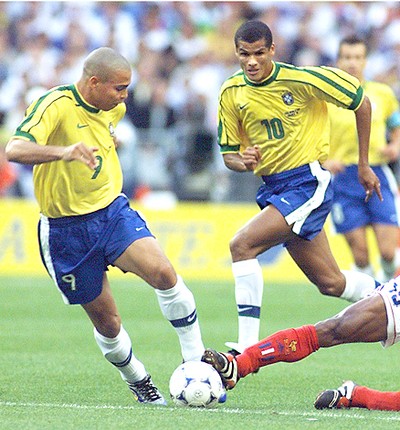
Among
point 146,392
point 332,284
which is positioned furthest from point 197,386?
point 332,284

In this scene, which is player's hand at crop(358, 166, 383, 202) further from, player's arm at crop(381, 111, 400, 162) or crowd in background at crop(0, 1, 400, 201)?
crowd in background at crop(0, 1, 400, 201)

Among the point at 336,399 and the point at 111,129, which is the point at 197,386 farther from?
the point at 111,129

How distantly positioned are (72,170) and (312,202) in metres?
1.90

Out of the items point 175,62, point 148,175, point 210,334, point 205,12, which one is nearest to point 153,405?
point 210,334

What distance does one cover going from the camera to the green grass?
20.4 feet

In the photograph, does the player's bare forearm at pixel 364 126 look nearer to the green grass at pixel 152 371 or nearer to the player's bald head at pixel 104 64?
the green grass at pixel 152 371

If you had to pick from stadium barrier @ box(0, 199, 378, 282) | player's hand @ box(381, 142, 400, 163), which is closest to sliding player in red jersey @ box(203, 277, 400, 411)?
player's hand @ box(381, 142, 400, 163)

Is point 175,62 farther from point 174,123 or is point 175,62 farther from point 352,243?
point 352,243

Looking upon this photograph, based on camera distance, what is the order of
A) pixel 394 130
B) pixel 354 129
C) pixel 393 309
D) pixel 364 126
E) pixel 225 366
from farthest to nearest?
pixel 394 130, pixel 354 129, pixel 364 126, pixel 225 366, pixel 393 309

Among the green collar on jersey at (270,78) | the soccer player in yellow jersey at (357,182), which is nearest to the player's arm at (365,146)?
the green collar on jersey at (270,78)

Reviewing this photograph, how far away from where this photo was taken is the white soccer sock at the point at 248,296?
792 cm

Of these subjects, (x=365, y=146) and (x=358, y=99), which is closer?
(x=358, y=99)

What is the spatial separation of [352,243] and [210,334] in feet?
7.15

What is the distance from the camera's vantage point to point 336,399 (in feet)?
22.0
